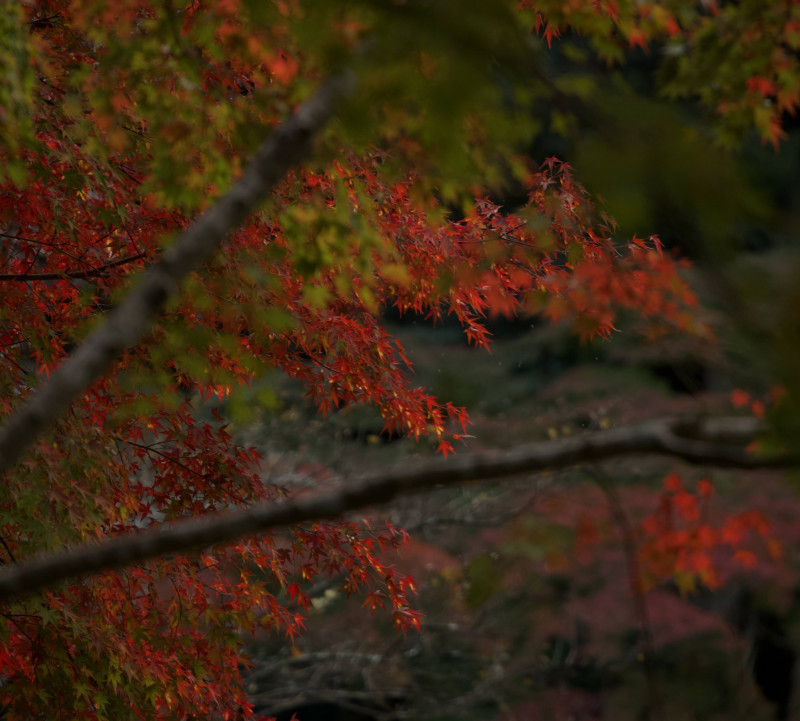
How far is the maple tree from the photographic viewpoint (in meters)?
1.59

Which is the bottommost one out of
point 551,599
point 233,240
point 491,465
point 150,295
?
point 551,599

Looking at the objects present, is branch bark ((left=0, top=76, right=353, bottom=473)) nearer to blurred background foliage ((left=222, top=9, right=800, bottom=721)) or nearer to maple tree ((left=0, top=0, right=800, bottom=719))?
maple tree ((left=0, top=0, right=800, bottom=719))

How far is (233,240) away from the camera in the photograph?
3.10 metres

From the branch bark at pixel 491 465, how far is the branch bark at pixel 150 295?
0.30m

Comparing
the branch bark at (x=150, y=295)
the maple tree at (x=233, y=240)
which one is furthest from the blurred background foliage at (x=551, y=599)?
the branch bark at (x=150, y=295)

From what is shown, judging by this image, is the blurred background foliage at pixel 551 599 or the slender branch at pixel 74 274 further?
the blurred background foliage at pixel 551 599

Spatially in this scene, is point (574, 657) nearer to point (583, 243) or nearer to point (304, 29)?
point (583, 243)

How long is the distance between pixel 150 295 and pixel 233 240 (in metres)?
1.71

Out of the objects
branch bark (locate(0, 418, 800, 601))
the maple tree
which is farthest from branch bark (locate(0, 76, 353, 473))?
branch bark (locate(0, 418, 800, 601))

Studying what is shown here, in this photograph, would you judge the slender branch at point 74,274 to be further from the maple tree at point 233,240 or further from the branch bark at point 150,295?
the branch bark at point 150,295

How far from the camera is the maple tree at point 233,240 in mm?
1592

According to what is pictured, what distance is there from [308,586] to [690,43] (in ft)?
23.8

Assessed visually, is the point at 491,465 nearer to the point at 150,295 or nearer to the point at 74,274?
the point at 150,295

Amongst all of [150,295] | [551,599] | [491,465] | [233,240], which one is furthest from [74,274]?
[551,599]
